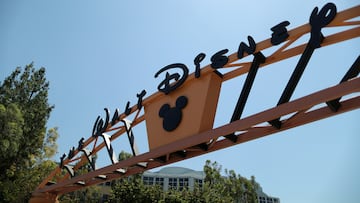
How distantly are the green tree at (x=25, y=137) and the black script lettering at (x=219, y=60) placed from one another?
44.0 ft

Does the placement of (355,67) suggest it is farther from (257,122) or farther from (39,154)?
(39,154)

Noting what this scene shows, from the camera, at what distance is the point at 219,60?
8086mm

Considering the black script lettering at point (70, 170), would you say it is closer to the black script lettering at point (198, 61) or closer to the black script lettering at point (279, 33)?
the black script lettering at point (198, 61)

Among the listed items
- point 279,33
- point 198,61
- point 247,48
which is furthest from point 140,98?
point 279,33

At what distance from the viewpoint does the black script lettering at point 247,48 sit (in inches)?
290

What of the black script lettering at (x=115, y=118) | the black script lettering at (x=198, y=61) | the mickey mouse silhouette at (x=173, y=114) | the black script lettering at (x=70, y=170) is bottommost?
the black script lettering at (x=70, y=170)

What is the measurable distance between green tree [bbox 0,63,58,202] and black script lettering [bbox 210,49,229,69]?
1341cm

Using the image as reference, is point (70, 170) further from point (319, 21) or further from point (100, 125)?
point (319, 21)

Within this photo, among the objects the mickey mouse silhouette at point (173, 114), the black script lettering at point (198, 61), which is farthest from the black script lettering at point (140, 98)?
the black script lettering at point (198, 61)

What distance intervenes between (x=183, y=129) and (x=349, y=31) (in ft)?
15.0

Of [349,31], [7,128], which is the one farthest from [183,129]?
[7,128]

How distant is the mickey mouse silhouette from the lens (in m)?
8.70

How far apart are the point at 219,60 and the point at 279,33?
5.63 ft

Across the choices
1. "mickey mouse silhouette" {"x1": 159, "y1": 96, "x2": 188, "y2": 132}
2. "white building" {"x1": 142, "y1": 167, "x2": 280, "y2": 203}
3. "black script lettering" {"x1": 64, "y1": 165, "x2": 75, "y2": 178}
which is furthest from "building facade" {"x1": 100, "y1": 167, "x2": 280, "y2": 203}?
"mickey mouse silhouette" {"x1": 159, "y1": 96, "x2": 188, "y2": 132}
